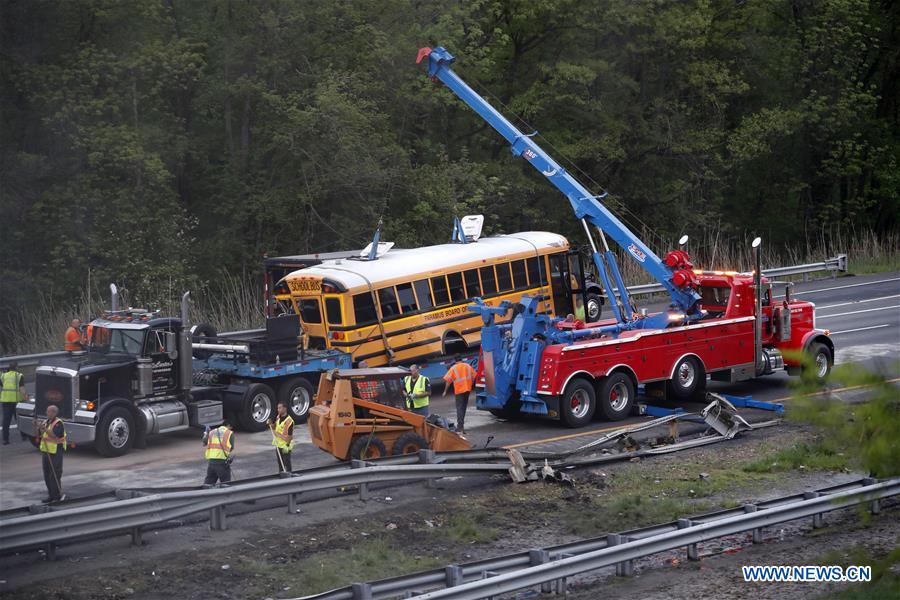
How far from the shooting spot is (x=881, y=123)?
188ft

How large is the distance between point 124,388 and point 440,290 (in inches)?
289

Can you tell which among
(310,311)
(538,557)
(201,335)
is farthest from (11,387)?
(538,557)

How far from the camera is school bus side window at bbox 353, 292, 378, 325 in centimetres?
2309

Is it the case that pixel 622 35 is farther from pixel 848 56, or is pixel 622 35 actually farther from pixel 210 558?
pixel 210 558

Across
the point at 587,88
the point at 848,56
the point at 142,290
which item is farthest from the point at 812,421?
the point at 848,56

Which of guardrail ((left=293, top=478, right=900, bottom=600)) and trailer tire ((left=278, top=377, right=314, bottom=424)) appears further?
trailer tire ((left=278, top=377, right=314, bottom=424))

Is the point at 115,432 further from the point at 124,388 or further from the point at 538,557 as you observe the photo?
the point at 538,557

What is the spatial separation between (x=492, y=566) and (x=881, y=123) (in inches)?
2035

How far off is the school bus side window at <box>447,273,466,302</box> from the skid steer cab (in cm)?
653

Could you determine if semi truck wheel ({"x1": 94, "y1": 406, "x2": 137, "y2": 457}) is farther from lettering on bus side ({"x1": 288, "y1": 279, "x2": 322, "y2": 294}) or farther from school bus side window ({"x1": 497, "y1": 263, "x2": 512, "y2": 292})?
school bus side window ({"x1": 497, "y1": 263, "x2": 512, "y2": 292})

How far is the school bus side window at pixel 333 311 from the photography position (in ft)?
75.4

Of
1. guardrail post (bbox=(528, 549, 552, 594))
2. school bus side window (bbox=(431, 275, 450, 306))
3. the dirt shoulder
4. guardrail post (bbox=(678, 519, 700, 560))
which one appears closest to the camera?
guardrail post (bbox=(528, 549, 552, 594))

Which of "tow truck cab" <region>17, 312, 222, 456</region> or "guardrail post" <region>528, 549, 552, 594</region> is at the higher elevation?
"tow truck cab" <region>17, 312, 222, 456</region>

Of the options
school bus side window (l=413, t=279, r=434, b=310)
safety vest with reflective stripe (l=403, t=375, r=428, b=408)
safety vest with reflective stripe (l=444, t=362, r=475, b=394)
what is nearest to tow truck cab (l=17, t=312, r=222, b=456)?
safety vest with reflective stripe (l=403, t=375, r=428, b=408)
